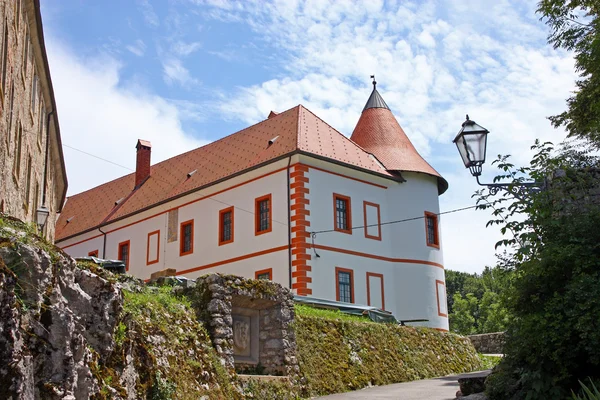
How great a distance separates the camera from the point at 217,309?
41.8 feet

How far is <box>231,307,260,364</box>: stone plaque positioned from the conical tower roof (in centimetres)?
1855

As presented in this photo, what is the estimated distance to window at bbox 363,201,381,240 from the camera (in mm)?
29859

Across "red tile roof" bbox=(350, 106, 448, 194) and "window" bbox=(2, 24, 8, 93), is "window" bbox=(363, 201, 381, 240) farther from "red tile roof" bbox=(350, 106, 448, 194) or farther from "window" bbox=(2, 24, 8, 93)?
"window" bbox=(2, 24, 8, 93)

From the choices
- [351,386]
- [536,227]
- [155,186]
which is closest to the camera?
[536,227]

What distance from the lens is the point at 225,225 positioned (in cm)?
3105

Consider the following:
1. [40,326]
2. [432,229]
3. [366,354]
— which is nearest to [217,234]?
[432,229]

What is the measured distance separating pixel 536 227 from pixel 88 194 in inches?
1593

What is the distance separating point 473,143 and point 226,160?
24536 millimetres

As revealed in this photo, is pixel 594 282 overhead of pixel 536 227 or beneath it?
beneath

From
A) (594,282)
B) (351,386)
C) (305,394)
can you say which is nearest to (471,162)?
(594,282)

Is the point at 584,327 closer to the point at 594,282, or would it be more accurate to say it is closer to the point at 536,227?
the point at 594,282

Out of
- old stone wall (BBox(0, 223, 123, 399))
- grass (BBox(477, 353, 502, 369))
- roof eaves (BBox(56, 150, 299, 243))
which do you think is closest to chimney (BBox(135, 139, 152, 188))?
roof eaves (BBox(56, 150, 299, 243))

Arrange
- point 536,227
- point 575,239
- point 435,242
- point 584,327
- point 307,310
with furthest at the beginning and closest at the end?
1. point 435,242
2. point 307,310
3. point 536,227
4. point 575,239
5. point 584,327

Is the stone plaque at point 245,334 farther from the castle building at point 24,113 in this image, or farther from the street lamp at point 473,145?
the castle building at point 24,113
